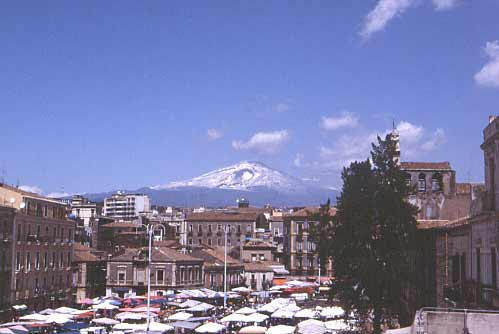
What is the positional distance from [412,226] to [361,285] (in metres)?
4.25

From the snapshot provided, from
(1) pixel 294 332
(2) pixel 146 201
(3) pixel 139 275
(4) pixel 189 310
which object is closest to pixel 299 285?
(3) pixel 139 275

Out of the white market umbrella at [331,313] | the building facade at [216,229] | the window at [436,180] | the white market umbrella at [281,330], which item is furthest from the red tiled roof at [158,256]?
the building facade at [216,229]

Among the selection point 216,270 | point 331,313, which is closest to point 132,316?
point 331,313

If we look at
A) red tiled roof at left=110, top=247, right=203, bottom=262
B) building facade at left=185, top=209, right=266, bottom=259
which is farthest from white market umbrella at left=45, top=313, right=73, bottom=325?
building facade at left=185, top=209, right=266, bottom=259

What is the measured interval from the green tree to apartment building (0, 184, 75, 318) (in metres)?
32.5

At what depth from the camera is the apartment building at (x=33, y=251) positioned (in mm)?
60844

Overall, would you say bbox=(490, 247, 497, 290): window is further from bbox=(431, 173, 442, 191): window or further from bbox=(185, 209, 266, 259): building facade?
bbox=(185, 209, 266, 259): building facade

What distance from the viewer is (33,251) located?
218 ft

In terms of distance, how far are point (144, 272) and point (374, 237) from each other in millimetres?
48755

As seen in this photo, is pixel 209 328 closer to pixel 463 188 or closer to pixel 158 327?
pixel 158 327

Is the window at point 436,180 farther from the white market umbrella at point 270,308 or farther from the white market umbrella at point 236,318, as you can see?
the white market umbrella at point 270,308

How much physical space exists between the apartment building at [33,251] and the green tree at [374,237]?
32531 mm

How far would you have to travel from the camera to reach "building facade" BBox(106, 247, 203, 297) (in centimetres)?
8269

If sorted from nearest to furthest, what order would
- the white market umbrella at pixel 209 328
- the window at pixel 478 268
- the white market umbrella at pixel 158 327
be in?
the window at pixel 478 268 → the white market umbrella at pixel 158 327 → the white market umbrella at pixel 209 328
